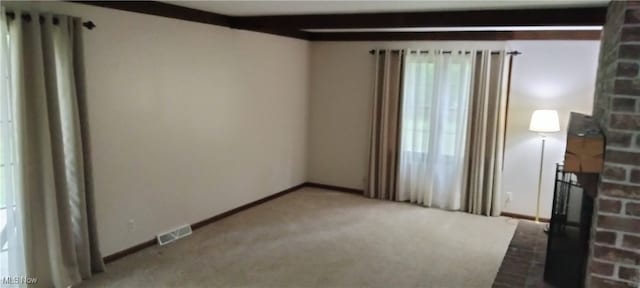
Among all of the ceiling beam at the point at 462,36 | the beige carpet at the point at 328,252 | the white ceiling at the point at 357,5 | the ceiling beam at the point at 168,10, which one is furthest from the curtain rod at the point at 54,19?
the ceiling beam at the point at 462,36

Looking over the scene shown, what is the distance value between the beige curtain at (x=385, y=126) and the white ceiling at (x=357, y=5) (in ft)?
6.15

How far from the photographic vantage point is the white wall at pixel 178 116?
3666mm

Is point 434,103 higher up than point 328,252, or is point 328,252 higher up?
point 434,103

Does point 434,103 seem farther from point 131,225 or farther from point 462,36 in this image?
point 131,225

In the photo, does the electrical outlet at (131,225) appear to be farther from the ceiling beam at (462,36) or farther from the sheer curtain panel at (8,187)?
the ceiling beam at (462,36)

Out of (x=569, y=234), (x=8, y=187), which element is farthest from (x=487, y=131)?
(x=8, y=187)

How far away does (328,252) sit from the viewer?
415 centimetres

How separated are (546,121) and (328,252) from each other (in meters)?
2.65

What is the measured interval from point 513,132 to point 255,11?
10.4 feet

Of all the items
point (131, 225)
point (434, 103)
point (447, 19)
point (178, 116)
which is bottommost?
point (131, 225)

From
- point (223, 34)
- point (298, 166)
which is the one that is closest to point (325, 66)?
point (298, 166)

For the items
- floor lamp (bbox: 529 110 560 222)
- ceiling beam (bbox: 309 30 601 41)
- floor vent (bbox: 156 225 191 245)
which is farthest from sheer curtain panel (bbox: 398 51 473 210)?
floor vent (bbox: 156 225 191 245)

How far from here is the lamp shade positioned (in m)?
4.77

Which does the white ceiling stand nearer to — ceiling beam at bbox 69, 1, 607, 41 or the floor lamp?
ceiling beam at bbox 69, 1, 607, 41
